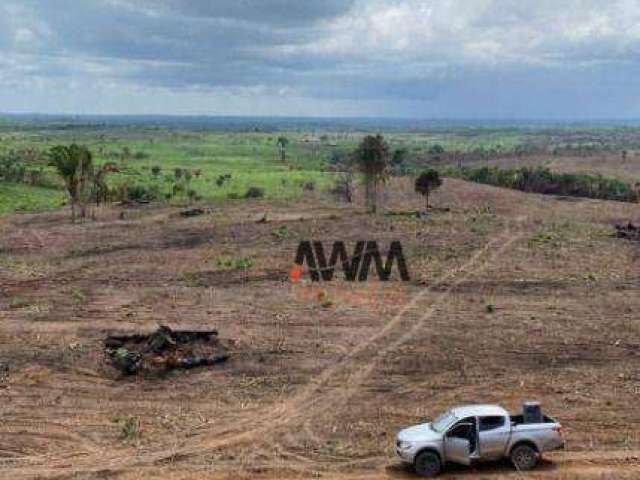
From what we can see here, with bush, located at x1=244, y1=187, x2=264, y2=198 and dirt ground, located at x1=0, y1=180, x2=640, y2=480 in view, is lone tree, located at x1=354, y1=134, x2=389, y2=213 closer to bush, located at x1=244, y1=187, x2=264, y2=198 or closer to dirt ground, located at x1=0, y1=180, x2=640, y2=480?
dirt ground, located at x1=0, y1=180, x2=640, y2=480

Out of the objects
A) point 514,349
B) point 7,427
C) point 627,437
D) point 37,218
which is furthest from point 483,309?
point 37,218

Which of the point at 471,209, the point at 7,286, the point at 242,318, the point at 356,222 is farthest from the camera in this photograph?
the point at 471,209

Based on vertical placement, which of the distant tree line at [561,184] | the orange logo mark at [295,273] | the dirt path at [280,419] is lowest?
the dirt path at [280,419]

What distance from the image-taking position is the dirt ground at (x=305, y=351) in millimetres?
19469

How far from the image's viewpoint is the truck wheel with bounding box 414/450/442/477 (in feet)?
57.4

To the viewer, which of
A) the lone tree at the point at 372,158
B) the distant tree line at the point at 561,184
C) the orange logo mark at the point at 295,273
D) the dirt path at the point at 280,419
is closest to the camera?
the dirt path at the point at 280,419

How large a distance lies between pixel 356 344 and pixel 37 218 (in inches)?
1674

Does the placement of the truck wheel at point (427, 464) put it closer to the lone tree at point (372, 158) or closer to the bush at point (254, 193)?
the lone tree at point (372, 158)

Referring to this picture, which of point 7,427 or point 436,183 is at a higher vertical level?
point 436,183

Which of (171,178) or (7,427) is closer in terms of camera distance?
(7,427)

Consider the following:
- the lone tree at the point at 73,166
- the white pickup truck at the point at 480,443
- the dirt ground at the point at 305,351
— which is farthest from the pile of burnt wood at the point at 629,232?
the lone tree at the point at 73,166

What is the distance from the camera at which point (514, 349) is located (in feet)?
91.2

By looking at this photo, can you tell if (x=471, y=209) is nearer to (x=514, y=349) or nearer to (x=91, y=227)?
(x=91, y=227)

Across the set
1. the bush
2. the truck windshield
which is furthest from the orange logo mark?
the bush
